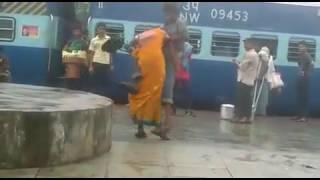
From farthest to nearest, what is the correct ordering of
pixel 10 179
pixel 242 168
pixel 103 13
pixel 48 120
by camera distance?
1. pixel 103 13
2. pixel 242 168
3. pixel 48 120
4. pixel 10 179

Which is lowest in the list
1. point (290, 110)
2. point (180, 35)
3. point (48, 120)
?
point (290, 110)

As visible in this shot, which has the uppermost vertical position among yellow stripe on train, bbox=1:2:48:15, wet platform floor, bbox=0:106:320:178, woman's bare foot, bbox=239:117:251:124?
yellow stripe on train, bbox=1:2:48:15

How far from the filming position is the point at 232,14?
16.4 m

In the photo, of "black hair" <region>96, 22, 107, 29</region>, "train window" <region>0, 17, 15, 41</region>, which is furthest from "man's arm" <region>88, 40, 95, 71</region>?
"train window" <region>0, 17, 15, 41</region>

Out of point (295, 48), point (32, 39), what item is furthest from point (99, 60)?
point (295, 48)

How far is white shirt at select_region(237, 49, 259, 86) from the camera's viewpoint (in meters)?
13.4

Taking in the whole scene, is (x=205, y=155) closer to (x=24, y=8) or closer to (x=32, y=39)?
(x=32, y=39)

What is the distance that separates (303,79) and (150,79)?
668 cm

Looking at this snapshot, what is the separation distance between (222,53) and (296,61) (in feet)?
5.87

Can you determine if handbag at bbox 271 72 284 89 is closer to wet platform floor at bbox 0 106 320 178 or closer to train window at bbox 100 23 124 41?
wet platform floor at bbox 0 106 320 178

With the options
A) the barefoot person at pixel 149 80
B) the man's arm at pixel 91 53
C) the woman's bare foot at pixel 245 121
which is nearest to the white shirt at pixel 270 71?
the woman's bare foot at pixel 245 121

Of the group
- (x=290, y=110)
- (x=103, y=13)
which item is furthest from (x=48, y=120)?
(x=290, y=110)

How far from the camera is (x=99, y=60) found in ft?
49.4

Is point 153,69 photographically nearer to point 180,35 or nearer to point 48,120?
point 180,35
